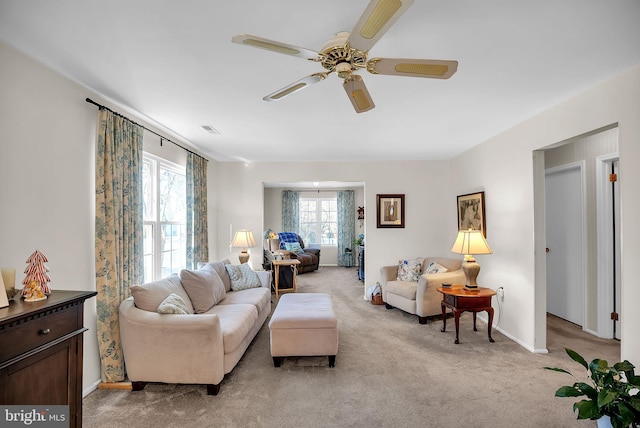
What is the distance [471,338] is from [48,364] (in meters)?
3.86

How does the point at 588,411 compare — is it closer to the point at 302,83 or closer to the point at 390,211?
the point at 302,83

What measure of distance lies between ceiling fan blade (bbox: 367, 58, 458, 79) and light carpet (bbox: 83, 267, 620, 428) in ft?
7.26

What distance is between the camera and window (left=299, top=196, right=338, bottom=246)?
9.51 metres

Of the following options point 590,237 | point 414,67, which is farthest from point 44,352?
point 590,237

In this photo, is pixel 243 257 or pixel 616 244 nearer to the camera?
pixel 616 244

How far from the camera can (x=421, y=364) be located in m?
3.03

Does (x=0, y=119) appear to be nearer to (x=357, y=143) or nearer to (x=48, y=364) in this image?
(x=48, y=364)

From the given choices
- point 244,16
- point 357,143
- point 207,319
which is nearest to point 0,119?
point 244,16

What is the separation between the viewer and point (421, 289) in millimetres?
4246

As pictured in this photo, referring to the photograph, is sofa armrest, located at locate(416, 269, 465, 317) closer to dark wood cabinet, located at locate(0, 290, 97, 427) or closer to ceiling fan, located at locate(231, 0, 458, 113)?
ceiling fan, located at locate(231, 0, 458, 113)

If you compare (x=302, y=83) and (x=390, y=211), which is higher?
(x=302, y=83)

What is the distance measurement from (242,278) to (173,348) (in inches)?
76.6

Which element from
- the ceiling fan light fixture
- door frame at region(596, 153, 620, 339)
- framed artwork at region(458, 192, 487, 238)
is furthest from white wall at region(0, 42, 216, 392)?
door frame at region(596, 153, 620, 339)

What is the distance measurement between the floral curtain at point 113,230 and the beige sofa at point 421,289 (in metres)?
3.40
